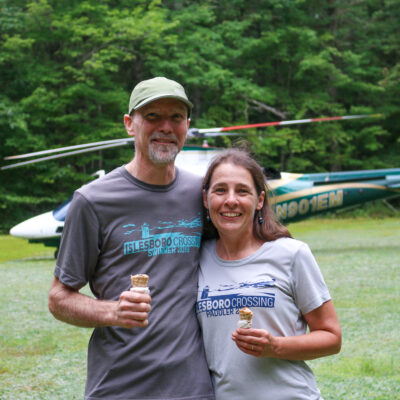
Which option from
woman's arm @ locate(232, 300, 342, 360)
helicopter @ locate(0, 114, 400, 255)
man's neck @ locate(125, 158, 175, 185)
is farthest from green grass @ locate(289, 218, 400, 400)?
man's neck @ locate(125, 158, 175, 185)

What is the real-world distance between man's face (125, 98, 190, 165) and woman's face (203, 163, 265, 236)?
0.19m

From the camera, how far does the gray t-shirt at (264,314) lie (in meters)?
1.92

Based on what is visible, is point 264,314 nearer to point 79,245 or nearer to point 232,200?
point 232,200

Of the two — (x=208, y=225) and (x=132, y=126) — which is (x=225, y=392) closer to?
(x=208, y=225)

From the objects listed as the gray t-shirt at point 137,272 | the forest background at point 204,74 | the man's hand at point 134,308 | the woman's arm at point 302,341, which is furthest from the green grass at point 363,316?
the forest background at point 204,74

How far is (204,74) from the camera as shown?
25.3 m

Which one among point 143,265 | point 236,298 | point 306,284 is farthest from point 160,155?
point 306,284

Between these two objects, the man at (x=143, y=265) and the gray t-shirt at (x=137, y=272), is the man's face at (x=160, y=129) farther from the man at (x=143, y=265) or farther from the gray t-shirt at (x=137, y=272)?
the gray t-shirt at (x=137, y=272)

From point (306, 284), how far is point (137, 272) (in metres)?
0.55

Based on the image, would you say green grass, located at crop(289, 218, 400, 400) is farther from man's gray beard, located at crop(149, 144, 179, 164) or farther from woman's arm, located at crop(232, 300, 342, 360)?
man's gray beard, located at crop(149, 144, 179, 164)

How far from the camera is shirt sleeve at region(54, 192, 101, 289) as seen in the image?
1961 mm

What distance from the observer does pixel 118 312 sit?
1.78 m

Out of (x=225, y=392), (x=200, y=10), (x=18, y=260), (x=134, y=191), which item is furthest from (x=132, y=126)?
(x=200, y=10)

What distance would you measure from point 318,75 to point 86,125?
36.3 feet
